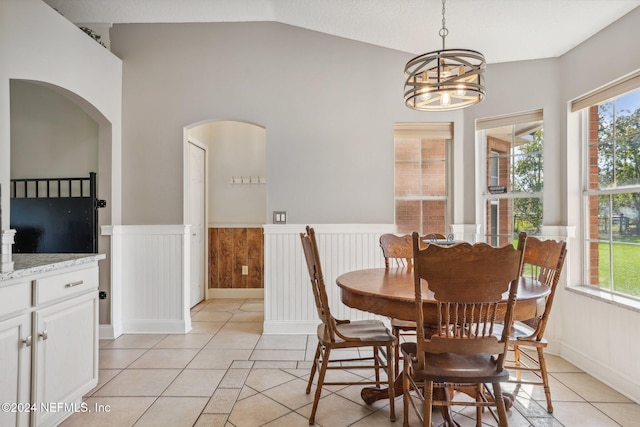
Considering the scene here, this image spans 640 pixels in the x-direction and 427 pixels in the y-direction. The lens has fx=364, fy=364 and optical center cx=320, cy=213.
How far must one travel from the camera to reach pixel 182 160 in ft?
11.8

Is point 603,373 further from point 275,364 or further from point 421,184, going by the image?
point 275,364

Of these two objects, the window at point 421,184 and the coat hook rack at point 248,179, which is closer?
the window at point 421,184

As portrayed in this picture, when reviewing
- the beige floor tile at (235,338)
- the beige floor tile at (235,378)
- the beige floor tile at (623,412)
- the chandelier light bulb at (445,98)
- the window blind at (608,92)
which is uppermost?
the window blind at (608,92)

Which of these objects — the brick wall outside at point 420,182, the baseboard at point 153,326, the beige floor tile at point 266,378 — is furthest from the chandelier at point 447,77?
the baseboard at point 153,326

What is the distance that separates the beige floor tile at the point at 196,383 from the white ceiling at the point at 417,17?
309 centimetres

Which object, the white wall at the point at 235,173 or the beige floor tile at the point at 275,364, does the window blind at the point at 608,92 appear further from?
the white wall at the point at 235,173

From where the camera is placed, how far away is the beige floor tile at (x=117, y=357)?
9.20ft

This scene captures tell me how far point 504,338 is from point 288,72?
3022 millimetres

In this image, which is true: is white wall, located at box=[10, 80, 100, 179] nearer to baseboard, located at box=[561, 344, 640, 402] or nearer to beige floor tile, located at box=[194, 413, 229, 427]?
beige floor tile, located at box=[194, 413, 229, 427]

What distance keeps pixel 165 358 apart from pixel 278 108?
2457mm

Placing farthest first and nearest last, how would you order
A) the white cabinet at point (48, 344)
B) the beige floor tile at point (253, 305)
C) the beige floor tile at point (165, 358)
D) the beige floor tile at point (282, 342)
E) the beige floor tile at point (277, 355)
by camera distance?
the beige floor tile at point (253, 305)
the beige floor tile at point (282, 342)
the beige floor tile at point (277, 355)
the beige floor tile at point (165, 358)
the white cabinet at point (48, 344)

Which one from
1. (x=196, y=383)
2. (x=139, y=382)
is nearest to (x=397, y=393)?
(x=196, y=383)

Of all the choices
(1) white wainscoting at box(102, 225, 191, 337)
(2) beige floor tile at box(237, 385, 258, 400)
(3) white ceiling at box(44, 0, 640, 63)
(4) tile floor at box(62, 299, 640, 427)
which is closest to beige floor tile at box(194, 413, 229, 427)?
(4) tile floor at box(62, 299, 640, 427)

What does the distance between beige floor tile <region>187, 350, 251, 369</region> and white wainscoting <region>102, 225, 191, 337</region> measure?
2.27ft
